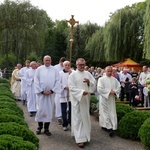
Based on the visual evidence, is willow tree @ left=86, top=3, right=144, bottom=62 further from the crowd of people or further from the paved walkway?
the paved walkway

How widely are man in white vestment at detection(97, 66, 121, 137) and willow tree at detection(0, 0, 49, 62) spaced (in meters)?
29.7

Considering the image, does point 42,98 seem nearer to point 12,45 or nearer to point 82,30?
point 12,45

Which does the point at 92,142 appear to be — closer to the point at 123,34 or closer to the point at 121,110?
the point at 121,110

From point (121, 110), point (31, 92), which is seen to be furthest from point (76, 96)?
point (31, 92)

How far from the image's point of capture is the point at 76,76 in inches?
315

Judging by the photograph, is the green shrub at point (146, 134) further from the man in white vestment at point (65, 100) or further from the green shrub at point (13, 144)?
the green shrub at point (13, 144)

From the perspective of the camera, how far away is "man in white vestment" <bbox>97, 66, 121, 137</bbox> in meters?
8.73

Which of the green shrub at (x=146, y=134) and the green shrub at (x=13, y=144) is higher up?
the green shrub at (x=13, y=144)

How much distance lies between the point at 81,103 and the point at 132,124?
142 cm

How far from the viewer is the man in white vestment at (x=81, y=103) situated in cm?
766

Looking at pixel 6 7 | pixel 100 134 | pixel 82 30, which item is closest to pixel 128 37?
pixel 6 7

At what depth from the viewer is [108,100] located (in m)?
8.90

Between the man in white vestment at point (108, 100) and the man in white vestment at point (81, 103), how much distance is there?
851 mm

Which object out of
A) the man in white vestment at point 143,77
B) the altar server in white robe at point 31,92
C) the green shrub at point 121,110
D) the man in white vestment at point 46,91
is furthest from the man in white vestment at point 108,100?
the man in white vestment at point 143,77
